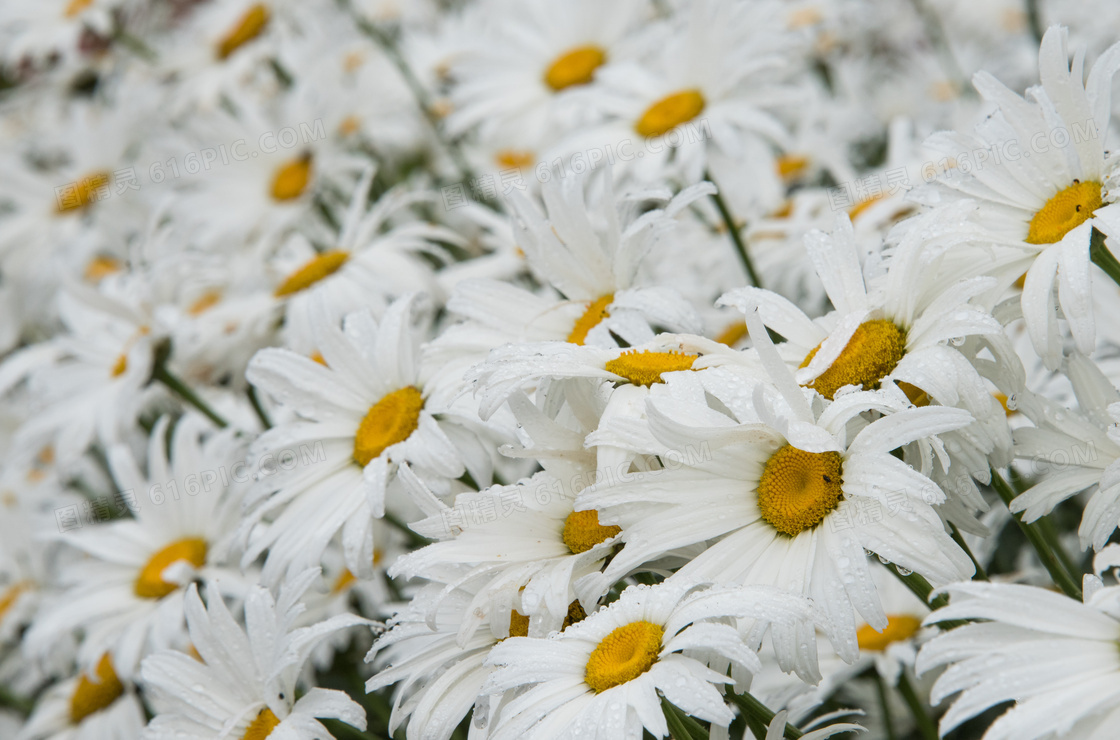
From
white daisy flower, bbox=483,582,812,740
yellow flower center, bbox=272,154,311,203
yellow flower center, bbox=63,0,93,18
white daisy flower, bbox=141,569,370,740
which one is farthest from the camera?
yellow flower center, bbox=63,0,93,18

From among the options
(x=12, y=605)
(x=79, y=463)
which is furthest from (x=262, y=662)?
(x=79, y=463)

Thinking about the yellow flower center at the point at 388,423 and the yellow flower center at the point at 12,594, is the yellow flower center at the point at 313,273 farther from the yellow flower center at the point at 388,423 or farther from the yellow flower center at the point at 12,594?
the yellow flower center at the point at 12,594

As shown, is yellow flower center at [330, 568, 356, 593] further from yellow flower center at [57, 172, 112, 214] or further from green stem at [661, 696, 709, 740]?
yellow flower center at [57, 172, 112, 214]

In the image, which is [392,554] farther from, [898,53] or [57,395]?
[898,53]

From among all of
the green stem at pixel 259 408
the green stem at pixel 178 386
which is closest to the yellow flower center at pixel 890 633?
the green stem at pixel 259 408

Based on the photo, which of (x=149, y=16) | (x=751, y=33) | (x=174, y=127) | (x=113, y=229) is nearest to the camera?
(x=751, y=33)

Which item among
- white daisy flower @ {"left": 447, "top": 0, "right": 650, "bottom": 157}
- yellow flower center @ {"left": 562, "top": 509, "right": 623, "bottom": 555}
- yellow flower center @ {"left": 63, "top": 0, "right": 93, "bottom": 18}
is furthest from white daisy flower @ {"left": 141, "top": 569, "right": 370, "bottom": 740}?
yellow flower center @ {"left": 63, "top": 0, "right": 93, "bottom": 18}

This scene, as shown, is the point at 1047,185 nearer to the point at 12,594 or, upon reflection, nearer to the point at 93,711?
the point at 93,711
